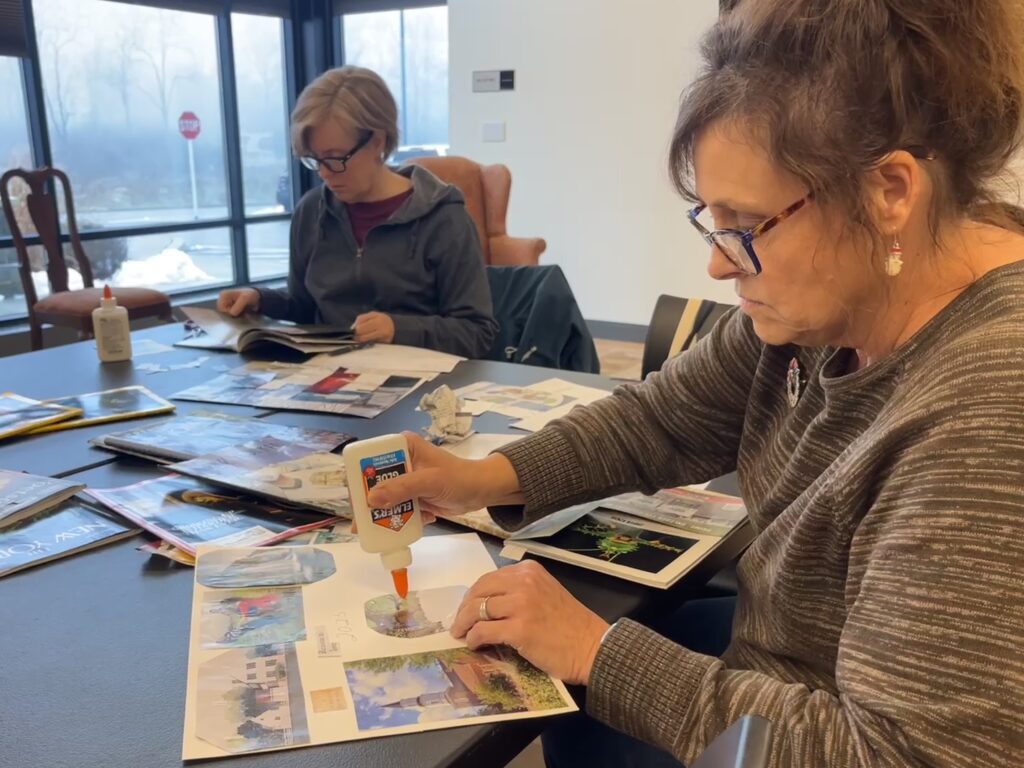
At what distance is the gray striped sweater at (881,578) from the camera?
57cm

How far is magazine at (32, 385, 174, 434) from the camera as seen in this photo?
1387 millimetres

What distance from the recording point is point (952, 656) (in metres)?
0.57

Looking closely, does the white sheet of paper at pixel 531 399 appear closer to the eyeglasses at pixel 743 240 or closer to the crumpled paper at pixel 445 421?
the crumpled paper at pixel 445 421

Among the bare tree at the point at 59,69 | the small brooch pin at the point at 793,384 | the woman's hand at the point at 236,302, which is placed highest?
the bare tree at the point at 59,69

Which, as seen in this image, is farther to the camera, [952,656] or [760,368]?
[760,368]

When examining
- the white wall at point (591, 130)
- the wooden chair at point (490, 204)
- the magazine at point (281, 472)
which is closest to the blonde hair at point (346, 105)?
the magazine at point (281, 472)

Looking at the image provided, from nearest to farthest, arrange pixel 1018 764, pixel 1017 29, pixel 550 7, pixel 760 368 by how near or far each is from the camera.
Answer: pixel 1018 764
pixel 1017 29
pixel 760 368
pixel 550 7

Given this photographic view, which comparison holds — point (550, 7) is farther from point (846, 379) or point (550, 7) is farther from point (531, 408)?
point (846, 379)

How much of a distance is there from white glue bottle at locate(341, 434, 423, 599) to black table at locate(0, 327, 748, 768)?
0.43ft

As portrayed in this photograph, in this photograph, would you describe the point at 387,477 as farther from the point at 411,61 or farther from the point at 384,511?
the point at 411,61

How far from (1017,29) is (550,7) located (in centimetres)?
428

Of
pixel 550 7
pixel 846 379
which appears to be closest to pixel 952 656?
pixel 846 379

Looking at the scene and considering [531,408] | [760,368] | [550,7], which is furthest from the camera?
[550,7]

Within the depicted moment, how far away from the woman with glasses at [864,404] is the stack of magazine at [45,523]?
378 millimetres
